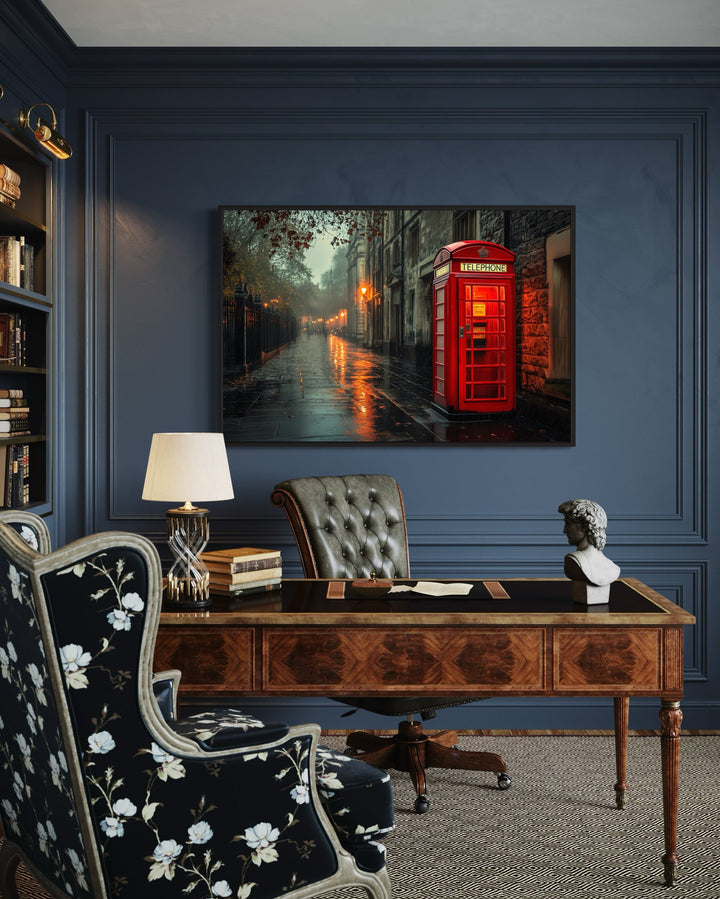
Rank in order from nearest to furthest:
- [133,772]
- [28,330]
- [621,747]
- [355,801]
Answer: [133,772], [355,801], [621,747], [28,330]

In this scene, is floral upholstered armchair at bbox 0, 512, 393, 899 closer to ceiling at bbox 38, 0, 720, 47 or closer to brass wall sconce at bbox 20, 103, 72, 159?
brass wall sconce at bbox 20, 103, 72, 159

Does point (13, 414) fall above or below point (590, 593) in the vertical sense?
above

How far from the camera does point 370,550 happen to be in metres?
3.53

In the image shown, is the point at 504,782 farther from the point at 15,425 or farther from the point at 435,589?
the point at 15,425

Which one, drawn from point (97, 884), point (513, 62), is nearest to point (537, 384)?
point (513, 62)

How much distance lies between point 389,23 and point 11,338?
83.6 inches

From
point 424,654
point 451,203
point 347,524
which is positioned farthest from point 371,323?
point 424,654

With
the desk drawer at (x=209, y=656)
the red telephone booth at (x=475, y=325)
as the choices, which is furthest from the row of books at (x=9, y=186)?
the desk drawer at (x=209, y=656)

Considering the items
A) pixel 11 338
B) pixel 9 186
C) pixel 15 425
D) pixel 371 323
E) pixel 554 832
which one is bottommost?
pixel 554 832

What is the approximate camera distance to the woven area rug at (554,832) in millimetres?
2512

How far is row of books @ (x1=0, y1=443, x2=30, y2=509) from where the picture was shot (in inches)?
137

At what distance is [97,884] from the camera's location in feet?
5.73

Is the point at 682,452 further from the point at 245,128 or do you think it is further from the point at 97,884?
the point at 97,884

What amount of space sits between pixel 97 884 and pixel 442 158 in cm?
333
